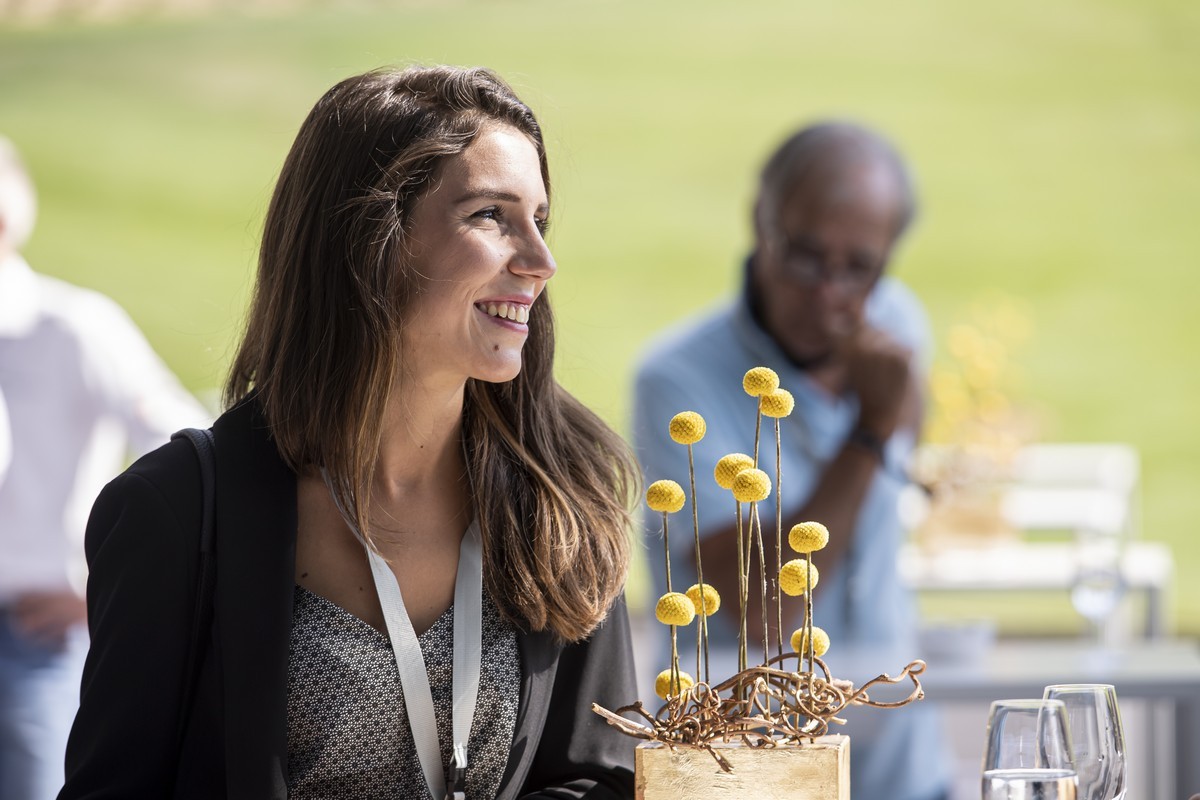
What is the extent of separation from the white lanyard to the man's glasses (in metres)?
1.29

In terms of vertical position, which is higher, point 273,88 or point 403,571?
point 273,88

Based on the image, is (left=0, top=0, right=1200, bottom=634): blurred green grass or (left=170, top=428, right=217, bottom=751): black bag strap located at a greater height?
(left=0, top=0, right=1200, bottom=634): blurred green grass

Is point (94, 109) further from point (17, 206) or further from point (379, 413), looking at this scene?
Result: point (379, 413)

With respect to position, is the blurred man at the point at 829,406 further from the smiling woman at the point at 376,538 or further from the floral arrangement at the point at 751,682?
the floral arrangement at the point at 751,682

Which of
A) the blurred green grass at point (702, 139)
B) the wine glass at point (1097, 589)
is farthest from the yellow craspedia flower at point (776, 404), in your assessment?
the blurred green grass at point (702, 139)

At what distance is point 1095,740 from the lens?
1154mm

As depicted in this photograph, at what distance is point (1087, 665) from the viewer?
8.52ft

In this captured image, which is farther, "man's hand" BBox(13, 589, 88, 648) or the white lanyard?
"man's hand" BBox(13, 589, 88, 648)

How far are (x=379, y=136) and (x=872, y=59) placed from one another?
6125 mm

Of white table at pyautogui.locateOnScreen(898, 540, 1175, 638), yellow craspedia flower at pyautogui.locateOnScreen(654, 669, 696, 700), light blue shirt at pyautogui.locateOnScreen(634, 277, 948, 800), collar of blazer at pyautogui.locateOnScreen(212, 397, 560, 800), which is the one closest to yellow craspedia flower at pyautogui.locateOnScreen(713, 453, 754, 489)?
yellow craspedia flower at pyautogui.locateOnScreen(654, 669, 696, 700)

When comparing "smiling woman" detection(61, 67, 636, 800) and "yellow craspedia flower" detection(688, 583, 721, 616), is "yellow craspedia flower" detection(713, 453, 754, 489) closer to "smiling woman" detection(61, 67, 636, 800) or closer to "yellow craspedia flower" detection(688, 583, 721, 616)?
"yellow craspedia flower" detection(688, 583, 721, 616)

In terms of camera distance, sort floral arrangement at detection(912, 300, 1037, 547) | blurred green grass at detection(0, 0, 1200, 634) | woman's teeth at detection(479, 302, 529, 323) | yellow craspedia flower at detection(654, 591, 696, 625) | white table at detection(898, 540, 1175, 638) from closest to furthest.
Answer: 1. yellow craspedia flower at detection(654, 591, 696, 625)
2. woman's teeth at detection(479, 302, 529, 323)
3. white table at detection(898, 540, 1175, 638)
4. floral arrangement at detection(912, 300, 1037, 547)
5. blurred green grass at detection(0, 0, 1200, 634)

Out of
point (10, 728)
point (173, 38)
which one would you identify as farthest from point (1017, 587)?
point (173, 38)

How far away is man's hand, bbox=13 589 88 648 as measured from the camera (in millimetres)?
2891
